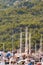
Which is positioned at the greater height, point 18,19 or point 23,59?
point 18,19

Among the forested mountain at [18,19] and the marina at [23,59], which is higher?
the forested mountain at [18,19]

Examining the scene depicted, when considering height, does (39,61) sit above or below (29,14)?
below

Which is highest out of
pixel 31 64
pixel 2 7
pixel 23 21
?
pixel 2 7

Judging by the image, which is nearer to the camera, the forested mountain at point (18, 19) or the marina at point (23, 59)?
the marina at point (23, 59)

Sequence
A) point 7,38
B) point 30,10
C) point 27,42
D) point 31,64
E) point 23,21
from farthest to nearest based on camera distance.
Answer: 1. point 30,10
2. point 23,21
3. point 7,38
4. point 27,42
5. point 31,64

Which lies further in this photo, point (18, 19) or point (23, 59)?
point (18, 19)

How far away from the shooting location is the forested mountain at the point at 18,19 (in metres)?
2.47

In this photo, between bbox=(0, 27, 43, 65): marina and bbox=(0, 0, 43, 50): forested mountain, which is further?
bbox=(0, 0, 43, 50): forested mountain

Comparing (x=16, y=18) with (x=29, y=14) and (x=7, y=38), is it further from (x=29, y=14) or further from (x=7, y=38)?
(x=7, y=38)

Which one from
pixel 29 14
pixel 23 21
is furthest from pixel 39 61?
pixel 29 14

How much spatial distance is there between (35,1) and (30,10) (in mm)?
244

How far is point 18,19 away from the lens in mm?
2811

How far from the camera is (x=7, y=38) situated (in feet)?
8.10

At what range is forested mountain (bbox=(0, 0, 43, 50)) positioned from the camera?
97.2 inches
